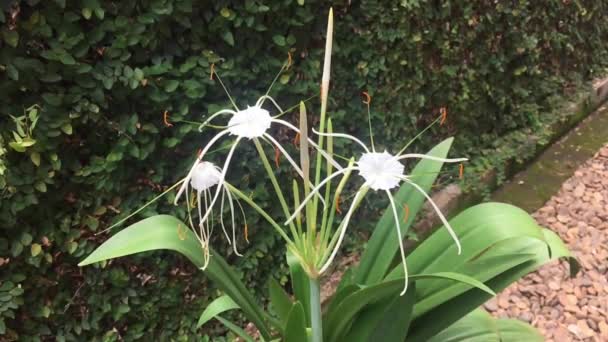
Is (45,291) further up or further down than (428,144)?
further down

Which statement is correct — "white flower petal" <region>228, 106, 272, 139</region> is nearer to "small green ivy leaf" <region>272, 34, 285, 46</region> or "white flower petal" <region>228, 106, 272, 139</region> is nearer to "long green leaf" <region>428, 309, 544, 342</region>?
"long green leaf" <region>428, 309, 544, 342</region>

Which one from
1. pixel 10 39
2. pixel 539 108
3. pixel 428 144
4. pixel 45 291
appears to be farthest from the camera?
pixel 539 108

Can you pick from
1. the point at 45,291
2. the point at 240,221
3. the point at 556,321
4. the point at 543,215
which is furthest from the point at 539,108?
the point at 45,291

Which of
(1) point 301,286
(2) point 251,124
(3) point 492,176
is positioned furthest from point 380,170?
(3) point 492,176

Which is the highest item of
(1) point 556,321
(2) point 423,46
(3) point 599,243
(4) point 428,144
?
(2) point 423,46

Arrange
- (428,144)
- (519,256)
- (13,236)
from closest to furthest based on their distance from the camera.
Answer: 1. (519,256)
2. (13,236)
3. (428,144)

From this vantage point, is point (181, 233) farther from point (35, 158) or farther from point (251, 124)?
point (35, 158)

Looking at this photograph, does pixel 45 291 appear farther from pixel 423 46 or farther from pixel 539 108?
pixel 539 108
